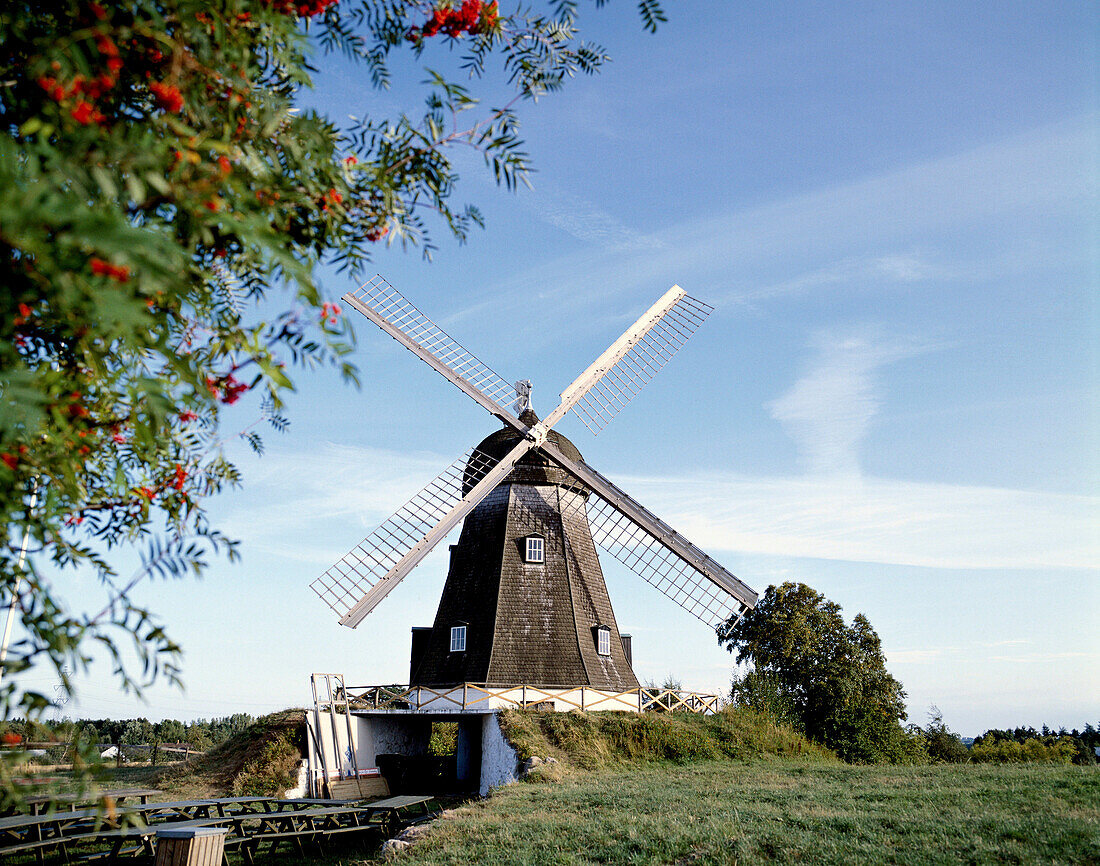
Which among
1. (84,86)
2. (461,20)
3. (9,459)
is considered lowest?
→ (9,459)

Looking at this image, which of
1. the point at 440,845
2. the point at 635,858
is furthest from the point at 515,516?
the point at 635,858

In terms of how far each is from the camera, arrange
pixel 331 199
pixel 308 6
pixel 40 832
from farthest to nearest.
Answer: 1. pixel 40 832
2. pixel 308 6
3. pixel 331 199

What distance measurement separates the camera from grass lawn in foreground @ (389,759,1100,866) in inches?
309

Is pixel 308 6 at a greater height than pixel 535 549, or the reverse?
pixel 308 6

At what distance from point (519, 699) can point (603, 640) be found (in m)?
2.94

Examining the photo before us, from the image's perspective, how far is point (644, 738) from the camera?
731 inches

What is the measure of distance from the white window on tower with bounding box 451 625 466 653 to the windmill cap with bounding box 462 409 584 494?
12.8 ft

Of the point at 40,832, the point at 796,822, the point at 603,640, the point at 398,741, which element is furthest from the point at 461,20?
the point at 398,741

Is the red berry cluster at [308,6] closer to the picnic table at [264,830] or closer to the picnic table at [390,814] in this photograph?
the picnic table at [264,830]

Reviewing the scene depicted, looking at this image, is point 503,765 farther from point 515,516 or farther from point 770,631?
point 770,631

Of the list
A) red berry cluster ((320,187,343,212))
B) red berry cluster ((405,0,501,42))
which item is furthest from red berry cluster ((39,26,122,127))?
red berry cluster ((405,0,501,42))

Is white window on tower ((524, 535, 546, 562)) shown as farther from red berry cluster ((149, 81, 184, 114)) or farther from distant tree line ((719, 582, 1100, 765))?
red berry cluster ((149, 81, 184, 114))

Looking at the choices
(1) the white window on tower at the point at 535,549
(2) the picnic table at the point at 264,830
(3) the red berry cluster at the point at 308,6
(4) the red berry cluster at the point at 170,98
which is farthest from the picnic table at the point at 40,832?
(1) the white window on tower at the point at 535,549

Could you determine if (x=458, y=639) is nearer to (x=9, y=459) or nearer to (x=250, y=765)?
(x=250, y=765)
